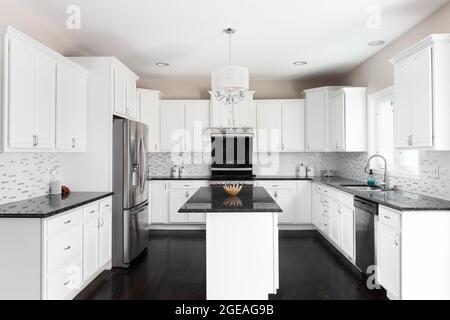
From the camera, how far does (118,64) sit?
373 centimetres

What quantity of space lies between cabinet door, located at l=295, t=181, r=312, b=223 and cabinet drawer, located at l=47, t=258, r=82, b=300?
3.56 meters

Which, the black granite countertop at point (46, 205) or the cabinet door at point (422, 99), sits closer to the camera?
the black granite countertop at point (46, 205)

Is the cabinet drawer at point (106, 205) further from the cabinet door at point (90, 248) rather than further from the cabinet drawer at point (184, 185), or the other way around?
the cabinet drawer at point (184, 185)

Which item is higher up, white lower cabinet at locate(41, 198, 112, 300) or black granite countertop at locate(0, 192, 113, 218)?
black granite countertop at locate(0, 192, 113, 218)

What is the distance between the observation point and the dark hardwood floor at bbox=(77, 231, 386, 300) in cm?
287

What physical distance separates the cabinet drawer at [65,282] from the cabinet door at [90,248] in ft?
0.43

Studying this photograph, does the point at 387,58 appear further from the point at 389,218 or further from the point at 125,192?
the point at 125,192

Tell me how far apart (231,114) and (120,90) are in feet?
7.10

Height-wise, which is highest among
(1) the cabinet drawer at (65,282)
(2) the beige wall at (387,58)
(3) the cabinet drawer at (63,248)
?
(2) the beige wall at (387,58)

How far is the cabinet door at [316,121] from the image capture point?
17.0 feet

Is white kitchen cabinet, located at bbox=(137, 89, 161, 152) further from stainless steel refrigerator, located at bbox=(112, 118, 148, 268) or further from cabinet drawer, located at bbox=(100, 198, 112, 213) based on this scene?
cabinet drawer, located at bbox=(100, 198, 112, 213)

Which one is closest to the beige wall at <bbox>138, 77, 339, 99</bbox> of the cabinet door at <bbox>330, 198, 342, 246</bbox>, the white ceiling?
the white ceiling

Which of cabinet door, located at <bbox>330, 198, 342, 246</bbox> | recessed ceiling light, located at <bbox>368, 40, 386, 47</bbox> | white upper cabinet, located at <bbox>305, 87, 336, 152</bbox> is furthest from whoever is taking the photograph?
white upper cabinet, located at <bbox>305, 87, 336, 152</bbox>

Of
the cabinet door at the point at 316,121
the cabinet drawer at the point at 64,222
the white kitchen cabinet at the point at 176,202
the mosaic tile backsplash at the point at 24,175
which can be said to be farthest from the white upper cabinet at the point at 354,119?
the mosaic tile backsplash at the point at 24,175
